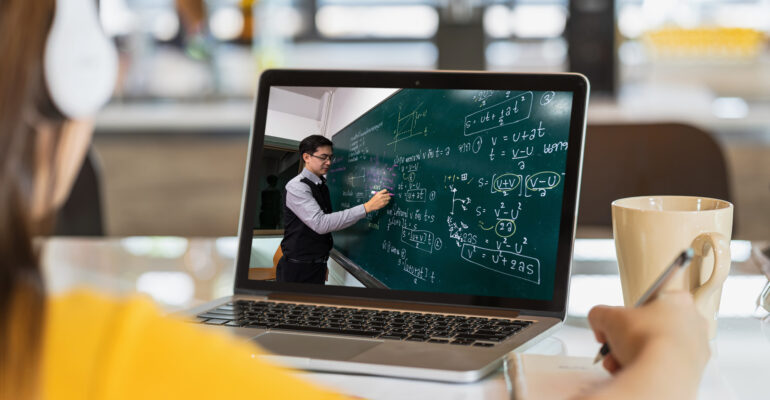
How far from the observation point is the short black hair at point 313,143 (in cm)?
89

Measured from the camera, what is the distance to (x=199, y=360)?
0.38 metres

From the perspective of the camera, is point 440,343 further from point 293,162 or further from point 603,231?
point 603,231

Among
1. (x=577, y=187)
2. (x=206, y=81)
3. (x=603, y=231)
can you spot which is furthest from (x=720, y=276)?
(x=206, y=81)

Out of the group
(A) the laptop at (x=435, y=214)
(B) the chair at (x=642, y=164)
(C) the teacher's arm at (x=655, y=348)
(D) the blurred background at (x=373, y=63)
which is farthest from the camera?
(D) the blurred background at (x=373, y=63)

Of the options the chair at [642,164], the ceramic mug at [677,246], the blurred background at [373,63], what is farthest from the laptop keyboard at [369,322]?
the blurred background at [373,63]

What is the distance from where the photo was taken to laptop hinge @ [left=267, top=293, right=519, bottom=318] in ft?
2.67

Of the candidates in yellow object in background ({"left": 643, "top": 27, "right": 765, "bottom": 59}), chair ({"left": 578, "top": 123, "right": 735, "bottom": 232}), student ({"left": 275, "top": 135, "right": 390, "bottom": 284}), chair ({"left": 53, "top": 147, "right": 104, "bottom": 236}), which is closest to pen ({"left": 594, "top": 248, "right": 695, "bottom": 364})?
student ({"left": 275, "top": 135, "right": 390, "bottom": 284})

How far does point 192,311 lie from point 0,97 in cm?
53

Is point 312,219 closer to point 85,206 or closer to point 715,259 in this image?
point 715,259

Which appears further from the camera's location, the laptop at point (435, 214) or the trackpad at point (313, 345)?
the laptop at point (435, 214)

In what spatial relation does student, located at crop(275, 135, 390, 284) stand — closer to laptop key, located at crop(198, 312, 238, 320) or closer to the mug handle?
A: laptop key, located at crop(198, 312, 238, 320)

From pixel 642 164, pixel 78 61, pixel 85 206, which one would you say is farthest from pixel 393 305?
pixel 85 206

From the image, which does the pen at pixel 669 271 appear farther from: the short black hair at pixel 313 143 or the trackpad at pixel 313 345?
the short black hair at pixel 313 143

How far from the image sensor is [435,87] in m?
0.89
